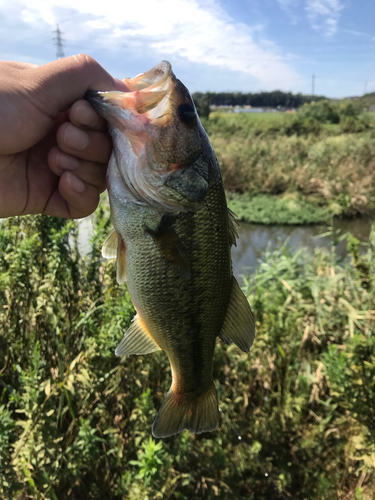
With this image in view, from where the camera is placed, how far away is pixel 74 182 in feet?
5.97

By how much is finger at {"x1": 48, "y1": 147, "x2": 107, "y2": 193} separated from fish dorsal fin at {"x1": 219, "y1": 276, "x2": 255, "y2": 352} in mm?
913

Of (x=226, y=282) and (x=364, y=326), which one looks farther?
(x=364, y=326)

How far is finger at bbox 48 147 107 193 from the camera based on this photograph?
69.8 inches

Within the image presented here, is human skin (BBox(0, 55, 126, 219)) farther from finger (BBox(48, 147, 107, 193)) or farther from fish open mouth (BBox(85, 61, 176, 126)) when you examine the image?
fish open mouth (BBox(85, 61, 176, 126))

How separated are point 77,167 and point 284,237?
980 cm

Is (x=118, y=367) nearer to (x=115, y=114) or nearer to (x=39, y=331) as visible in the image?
(x=39, y=331)

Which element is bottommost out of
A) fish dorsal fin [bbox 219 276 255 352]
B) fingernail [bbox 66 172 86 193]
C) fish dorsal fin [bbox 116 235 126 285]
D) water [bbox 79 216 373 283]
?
water [bbox 79 216 373 283]

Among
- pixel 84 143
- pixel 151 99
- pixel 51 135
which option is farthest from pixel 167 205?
pixel 51 135

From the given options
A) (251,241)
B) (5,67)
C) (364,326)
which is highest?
(5,67)

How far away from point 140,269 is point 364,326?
10.4ft

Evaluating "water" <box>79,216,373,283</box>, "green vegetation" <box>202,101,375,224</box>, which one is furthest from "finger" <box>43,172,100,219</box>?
"green vegetation" <box>202,101,375,224</box>

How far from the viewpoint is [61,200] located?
204cm

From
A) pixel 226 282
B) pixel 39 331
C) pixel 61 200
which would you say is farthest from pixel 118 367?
pixel 226 282

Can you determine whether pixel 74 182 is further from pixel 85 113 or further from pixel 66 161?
pixel 85 113
